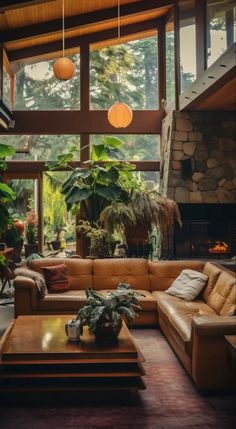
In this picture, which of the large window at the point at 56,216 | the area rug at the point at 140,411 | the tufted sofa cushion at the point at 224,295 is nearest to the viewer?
the area rug at the point at 140,411

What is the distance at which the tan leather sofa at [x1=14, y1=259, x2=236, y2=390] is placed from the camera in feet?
12.8

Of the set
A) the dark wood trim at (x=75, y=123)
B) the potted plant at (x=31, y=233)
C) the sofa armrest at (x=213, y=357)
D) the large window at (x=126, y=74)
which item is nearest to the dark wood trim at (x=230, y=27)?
the sofa armrest at (x=213, y=357)

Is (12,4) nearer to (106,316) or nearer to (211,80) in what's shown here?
(211,80)

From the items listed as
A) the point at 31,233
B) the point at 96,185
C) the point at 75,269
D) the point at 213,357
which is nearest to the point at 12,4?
the point at 96,185

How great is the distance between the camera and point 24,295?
5.74m

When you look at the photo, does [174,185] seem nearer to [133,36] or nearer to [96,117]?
[96,117]

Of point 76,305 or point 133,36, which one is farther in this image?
point 133,36

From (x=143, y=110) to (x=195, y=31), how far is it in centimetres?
254

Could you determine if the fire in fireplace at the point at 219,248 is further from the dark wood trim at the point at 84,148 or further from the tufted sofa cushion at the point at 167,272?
the dark wood trim at the point at 84,148

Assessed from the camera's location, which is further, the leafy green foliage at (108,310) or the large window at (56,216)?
the large window at (56,216)

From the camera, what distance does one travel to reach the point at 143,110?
33.4 feet

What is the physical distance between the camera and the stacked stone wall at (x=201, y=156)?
9.02m

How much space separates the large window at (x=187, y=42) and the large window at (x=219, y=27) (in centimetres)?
91

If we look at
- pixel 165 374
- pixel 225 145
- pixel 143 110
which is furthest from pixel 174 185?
pixel 165 374
